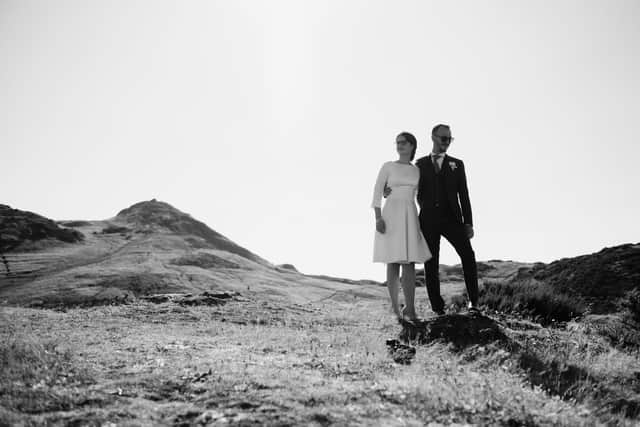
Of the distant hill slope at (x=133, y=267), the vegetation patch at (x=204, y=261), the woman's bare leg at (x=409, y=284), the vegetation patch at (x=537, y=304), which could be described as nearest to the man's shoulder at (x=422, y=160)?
the woman's bare leg at (x=409, y=284)

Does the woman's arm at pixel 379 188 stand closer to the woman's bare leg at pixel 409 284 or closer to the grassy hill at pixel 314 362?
the woman's bare leg at pixel 409 284

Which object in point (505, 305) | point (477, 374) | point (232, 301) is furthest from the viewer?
point (232, 301)

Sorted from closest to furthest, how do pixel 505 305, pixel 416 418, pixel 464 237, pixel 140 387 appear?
pixel 416 418 < pixel 140 387 < pixel 464 237 < pixel 505 305

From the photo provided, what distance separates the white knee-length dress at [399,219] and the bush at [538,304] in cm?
268

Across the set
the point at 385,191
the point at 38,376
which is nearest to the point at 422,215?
the point at 385,191

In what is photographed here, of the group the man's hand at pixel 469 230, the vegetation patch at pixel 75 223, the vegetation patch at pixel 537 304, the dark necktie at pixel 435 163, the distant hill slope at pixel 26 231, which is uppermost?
the vegetation patch at pixel 75 223

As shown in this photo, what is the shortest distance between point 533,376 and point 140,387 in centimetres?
355

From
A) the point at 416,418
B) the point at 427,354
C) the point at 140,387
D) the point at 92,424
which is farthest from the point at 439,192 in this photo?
the point at 92,424

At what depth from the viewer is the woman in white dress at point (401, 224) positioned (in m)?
7.28

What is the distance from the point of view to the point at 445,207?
729 cm

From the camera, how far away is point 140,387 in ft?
13.0

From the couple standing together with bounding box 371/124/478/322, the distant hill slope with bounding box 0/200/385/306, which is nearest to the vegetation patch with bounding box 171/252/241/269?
the distant hill slope with bounding box 0/200/385/306

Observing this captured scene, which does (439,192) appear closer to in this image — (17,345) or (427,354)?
(427,354)

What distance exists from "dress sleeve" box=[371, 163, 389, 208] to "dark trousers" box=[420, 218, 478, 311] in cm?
73
